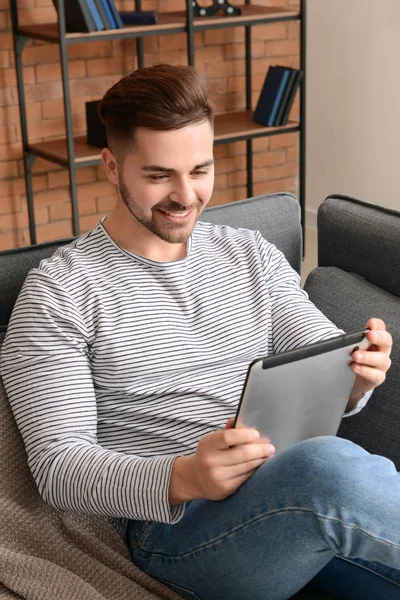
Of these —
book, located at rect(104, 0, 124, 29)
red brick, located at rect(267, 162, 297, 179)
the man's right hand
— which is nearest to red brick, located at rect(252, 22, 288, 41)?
red brick, located at rect(267, 162, 297, 179)

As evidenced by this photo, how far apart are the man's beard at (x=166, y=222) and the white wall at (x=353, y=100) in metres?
2.56

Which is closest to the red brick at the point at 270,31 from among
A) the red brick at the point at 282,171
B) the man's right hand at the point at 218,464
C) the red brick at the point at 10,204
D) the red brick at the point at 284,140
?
the red brick at the point at 284,140

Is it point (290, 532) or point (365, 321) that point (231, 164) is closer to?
point (365, 321)

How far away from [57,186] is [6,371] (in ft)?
8.29

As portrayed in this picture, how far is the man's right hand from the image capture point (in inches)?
46.9

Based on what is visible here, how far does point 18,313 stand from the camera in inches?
55.9

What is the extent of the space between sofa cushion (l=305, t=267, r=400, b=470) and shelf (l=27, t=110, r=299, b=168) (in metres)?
1.72

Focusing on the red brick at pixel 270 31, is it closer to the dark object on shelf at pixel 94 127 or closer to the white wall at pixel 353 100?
the white wall at pixel 353 100

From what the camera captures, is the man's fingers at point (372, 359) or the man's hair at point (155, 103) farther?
the man's hair at point (155, 103)

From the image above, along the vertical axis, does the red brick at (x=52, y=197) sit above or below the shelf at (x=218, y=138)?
below

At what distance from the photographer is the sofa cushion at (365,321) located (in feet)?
5.20

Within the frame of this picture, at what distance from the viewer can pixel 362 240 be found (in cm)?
182

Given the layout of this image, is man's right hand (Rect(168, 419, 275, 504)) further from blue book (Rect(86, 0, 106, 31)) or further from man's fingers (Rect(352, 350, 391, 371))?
blue book (Rect(86, 0, 106, 31))

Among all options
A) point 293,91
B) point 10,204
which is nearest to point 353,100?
point 293,91
